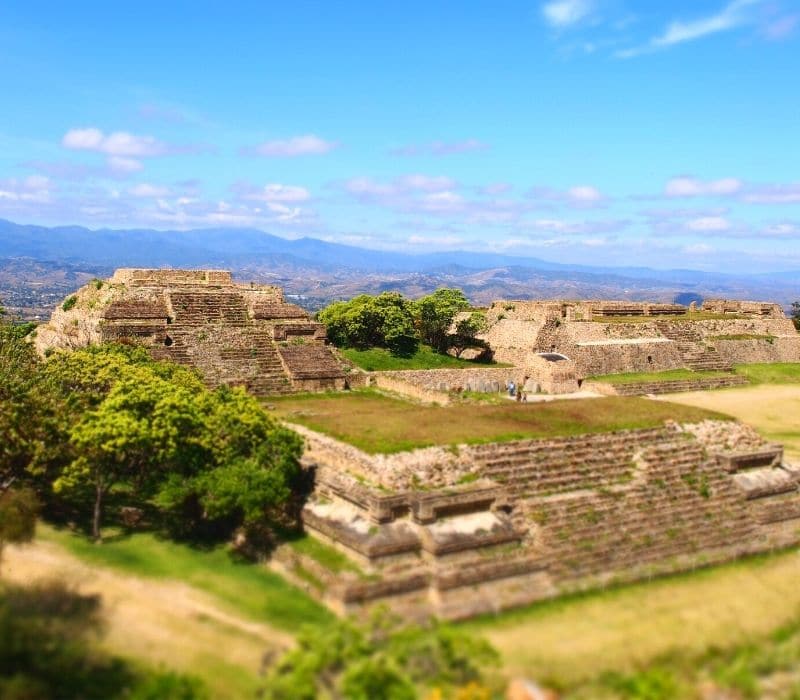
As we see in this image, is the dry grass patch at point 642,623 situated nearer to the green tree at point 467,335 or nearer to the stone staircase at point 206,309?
the stone staircase at point 206,309

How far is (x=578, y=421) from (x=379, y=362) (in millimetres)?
13019

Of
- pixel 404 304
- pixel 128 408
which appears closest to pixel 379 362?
pixel 404 304

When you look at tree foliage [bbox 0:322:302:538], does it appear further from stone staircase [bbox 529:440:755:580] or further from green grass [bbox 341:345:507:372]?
green grass [bbox 341:345:507:372]

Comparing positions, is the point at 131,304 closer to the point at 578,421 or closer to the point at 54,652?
the point at 578,421

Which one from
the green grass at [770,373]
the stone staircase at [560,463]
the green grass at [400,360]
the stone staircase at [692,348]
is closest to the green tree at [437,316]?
the green grass at [400,360]

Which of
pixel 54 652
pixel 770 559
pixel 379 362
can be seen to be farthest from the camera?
pixel 379 362

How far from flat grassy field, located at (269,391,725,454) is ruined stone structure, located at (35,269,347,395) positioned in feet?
9.56

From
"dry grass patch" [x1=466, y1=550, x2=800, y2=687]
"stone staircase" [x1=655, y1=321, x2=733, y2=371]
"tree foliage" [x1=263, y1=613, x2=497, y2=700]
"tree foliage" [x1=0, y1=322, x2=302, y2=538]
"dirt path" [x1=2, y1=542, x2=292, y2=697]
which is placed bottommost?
"dirt path" [x1=2, y1=542, x2=292, y2=697]

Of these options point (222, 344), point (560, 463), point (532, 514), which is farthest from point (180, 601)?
point (222, 344)

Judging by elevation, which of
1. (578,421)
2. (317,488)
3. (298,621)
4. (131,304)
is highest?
(131,304)

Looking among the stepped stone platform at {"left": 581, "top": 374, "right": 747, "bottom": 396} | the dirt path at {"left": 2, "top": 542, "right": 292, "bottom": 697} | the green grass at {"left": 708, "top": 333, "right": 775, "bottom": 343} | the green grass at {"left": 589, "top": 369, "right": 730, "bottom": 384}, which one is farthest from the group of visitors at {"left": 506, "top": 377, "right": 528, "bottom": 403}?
the green grass at {"left": 708, "top": 333, "right": 775, "bottom": 343}

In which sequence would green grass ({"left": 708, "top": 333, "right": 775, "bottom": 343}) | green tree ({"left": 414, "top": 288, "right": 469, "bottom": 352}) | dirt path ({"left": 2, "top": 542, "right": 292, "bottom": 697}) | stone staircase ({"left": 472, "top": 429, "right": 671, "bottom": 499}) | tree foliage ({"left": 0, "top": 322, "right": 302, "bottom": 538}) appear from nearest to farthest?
dirt path ({"left": 2, "top": 542, "right": 292, "bottom": 697})
tree foliage ({"left": 0, "top": 322, "right": 302, "bottom": 538})
stone staircase ({"left": 472, "top": 429, "right": 671, "bottom": 499})
green tree ({"left": 414, "top": 288, "right": 469, "bottom": 352})
green grass ({"left": 708, "top": 333, "right": 775, "bottom": 343})

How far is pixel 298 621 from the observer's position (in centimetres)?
1382

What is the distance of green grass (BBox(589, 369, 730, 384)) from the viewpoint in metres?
33.3
